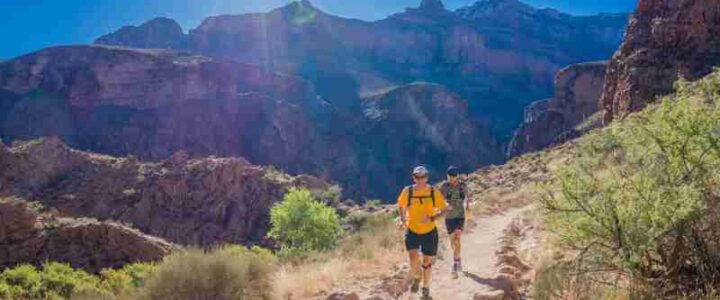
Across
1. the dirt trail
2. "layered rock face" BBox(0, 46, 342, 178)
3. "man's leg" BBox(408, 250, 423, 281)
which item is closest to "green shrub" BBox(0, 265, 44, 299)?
the dirt trail

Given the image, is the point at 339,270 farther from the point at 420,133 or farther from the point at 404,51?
the point at 404,51

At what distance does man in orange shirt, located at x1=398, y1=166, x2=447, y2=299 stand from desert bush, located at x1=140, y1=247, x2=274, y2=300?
2752 mm

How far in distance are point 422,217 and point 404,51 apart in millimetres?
153550

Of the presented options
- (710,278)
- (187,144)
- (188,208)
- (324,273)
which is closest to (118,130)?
(187,144)

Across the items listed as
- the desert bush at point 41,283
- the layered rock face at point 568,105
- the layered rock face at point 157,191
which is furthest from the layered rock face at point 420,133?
the desert bush at point 41,283

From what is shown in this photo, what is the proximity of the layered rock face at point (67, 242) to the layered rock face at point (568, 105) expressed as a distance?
61291mm

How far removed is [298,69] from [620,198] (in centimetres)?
12817

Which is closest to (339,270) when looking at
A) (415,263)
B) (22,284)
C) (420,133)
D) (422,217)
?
(415,263)

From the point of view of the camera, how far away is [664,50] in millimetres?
33688

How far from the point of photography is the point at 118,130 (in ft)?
292

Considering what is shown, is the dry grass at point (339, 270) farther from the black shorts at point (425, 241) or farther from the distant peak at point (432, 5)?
the distant peak at point (432, 5)

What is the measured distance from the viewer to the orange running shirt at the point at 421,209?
24.5 ft

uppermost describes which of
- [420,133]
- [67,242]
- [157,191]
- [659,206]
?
[420,133]

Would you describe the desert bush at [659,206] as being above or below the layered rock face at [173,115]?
below
